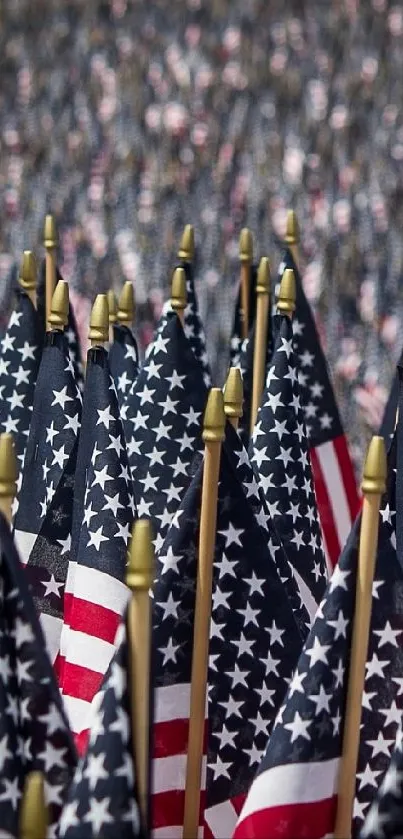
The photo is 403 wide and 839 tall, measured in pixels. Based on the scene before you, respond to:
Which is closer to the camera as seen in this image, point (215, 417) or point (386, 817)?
point (386, 817)

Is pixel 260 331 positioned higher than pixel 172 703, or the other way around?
pixel 260 331

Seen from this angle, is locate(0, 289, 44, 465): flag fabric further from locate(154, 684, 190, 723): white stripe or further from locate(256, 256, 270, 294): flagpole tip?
locate(154, 684, 190, 723): white stripe

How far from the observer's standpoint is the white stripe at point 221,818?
368 centimetres

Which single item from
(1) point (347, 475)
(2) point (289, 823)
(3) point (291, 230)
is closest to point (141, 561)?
(2) point (289, 823)

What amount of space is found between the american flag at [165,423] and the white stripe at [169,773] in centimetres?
119

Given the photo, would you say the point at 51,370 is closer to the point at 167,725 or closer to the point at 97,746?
the point at 167,725

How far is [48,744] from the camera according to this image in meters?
3.18

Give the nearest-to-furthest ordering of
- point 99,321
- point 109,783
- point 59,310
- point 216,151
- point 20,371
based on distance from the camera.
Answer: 1. point 109,783
2. point 99,321
3. point 59,310
4. point 20,371
5. point 216,151

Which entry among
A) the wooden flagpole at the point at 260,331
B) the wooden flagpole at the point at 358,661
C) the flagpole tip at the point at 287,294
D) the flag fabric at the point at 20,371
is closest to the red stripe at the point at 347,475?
the wooden flagpole at the point at 260,331

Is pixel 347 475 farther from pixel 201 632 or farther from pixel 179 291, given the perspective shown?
pixel 201 632

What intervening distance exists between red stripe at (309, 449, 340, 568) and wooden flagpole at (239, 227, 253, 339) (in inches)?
24.5

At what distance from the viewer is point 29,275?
5102 millimetres

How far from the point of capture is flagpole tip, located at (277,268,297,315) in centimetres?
464

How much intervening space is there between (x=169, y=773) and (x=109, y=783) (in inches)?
27.9
